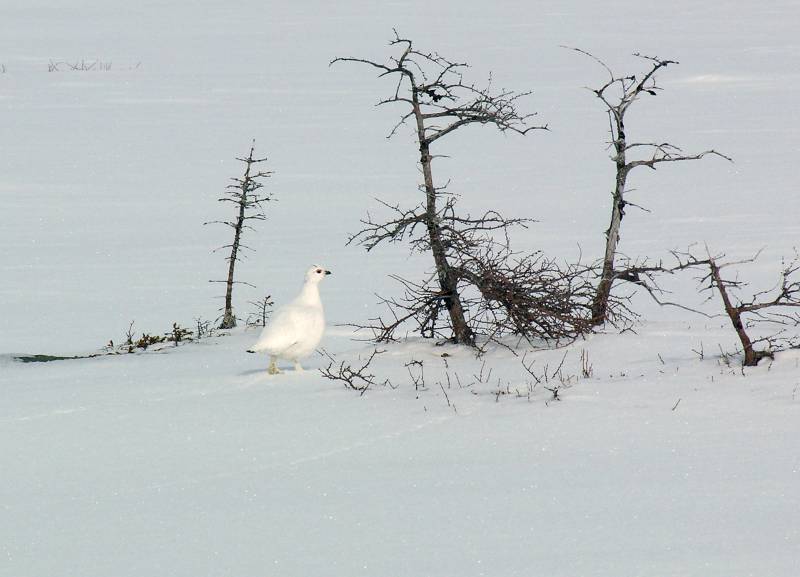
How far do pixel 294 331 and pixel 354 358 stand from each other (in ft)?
2.70

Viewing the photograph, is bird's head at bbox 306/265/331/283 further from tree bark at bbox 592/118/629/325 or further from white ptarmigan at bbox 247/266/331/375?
tree bark at bbox 592/118/629/325

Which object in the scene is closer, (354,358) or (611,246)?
(354,358)

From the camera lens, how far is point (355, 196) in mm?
22438

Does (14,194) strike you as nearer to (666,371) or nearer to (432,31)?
(666,371)

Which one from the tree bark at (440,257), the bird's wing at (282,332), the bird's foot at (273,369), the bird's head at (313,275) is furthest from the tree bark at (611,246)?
the bird's foot at (273,369)

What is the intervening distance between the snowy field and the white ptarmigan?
0.69ft

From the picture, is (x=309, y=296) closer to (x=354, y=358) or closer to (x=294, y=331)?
(x=294, y=331)

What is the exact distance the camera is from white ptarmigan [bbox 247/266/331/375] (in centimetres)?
906

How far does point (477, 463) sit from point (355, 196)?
16.3 metres

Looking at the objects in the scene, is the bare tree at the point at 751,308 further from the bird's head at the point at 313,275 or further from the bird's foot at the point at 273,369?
the bird's foot at the point at 273,369

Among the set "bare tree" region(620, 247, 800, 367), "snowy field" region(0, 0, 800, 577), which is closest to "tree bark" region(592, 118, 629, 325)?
"bare tree" region(620, 247, 800, 367)

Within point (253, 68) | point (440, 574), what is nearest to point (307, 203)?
point (440, 574)

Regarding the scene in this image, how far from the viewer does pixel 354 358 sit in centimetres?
977

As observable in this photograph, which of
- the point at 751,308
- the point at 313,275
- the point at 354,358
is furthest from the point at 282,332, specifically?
the point at 751,308
